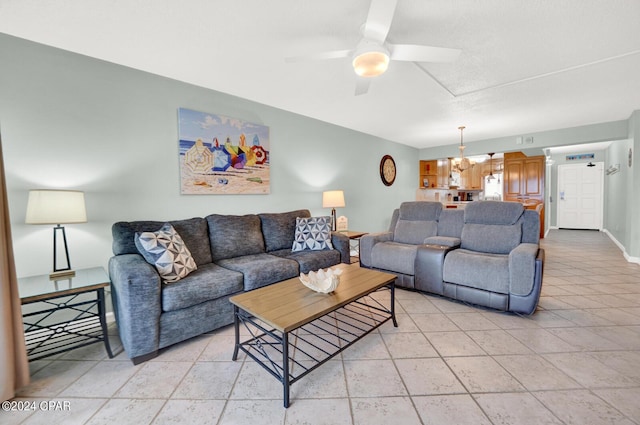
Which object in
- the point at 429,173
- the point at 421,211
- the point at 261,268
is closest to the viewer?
the point at 261,268

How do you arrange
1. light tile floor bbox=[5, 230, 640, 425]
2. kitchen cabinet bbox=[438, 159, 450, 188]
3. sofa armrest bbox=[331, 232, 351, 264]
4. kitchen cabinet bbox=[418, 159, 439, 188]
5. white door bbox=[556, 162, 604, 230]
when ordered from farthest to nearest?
white door bbox=[556, 162, 604, 230]
kitchen cabinet bbox=[438, 159, 450, 188]
kitchen cabinet bbox=[418, 159, 439, 188]
sofa armrest bbox=[331, 232, 351, 264]
light tile floor bbox=[5, 230, 640, 425]

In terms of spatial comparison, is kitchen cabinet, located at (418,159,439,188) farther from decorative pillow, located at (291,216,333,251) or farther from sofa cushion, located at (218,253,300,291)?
sofa cushion, located at (218,253,300,291)

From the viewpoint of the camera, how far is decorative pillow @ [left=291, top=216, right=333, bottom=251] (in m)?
3.21

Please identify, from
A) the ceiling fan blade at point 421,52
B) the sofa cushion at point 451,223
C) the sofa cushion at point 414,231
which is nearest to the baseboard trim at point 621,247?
the sofa cushion at point 451,223

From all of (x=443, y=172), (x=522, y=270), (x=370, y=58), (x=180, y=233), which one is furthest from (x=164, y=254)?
(x=443, y=172)

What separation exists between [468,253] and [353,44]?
2.30m

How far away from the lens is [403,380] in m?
1.62

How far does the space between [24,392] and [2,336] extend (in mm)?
421

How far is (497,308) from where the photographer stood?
2494 mm

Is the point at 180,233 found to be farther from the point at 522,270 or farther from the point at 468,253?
the point at 522,270

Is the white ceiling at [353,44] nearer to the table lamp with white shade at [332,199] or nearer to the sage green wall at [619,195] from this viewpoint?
the table lamp with white shade at [332,199]

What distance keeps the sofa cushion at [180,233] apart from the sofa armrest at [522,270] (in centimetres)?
284

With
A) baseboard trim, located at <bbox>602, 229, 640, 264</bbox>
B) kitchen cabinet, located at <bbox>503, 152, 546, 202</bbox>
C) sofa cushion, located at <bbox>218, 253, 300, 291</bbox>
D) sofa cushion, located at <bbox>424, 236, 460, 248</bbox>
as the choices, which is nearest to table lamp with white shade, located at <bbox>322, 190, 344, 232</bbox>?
sofa cushion, located at <bbox>424, 236, 460, 248</bbox>

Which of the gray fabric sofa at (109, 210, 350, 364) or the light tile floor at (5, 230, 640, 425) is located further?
the gray fabric sofa at (109, 210, 350, 364)
